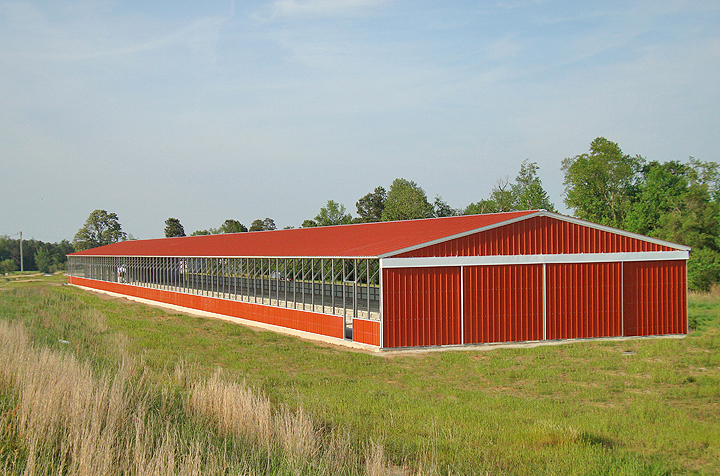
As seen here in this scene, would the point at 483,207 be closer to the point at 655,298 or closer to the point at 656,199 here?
the point at 656,199

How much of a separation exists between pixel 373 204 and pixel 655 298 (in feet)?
246

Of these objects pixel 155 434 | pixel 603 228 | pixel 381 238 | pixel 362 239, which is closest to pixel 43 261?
pixel 362 239

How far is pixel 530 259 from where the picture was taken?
69.5 ft

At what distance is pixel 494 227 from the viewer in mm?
21047

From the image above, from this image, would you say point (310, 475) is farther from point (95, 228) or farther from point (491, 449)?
point (95, 228)

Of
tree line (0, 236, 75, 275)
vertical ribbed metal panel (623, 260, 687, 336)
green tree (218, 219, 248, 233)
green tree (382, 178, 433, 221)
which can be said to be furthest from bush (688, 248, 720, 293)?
tree line (0, 236, 75, 275)

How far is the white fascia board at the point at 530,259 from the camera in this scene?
19547 mm

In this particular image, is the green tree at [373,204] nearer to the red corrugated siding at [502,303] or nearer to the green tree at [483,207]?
the green tree at [483,207]

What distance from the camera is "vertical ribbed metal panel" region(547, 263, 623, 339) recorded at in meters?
21.3

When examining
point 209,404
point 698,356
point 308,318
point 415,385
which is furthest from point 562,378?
point 308,318

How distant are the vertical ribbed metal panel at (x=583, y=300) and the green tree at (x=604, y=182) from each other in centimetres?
3803

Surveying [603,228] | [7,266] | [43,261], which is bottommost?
[7,266]

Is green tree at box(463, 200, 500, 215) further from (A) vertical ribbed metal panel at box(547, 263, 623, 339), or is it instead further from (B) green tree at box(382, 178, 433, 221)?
(A) vertical ribbed metal panel at box(547, 263, 623, 339)

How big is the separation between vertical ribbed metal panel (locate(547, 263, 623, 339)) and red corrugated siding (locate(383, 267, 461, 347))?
386 cm
